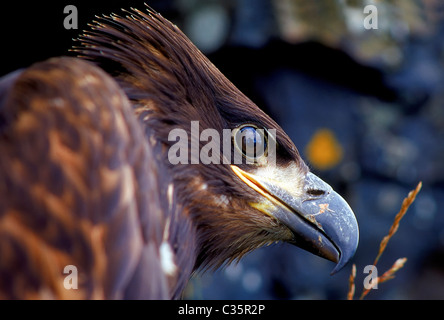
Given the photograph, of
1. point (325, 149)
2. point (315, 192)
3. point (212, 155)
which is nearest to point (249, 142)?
point (212, 155)

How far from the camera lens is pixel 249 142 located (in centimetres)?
200

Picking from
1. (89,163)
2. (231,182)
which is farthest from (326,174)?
(89,163)

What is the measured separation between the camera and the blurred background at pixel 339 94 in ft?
14.5

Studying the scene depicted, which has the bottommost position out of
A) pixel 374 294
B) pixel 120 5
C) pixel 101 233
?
pixel 374 294

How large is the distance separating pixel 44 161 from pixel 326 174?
11.8 feet

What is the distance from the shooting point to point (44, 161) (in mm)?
1321

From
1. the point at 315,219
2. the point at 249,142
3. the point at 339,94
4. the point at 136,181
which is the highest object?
the point at 339,94

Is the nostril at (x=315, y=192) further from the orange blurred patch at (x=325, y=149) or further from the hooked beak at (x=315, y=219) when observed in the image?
the orange blurred patch at (x=325, y=149)

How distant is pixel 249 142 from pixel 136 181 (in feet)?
2.16

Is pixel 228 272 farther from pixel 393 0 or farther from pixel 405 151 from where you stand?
pixel 393 0

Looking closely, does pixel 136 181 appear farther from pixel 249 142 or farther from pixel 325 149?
pixel 325 149

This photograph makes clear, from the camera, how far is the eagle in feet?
4.25

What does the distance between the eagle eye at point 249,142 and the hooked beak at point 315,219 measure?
62 mm

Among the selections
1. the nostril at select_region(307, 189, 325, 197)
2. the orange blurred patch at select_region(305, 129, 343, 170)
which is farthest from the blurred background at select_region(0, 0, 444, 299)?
the nostril at select_region(307, 189, 325, 197)
